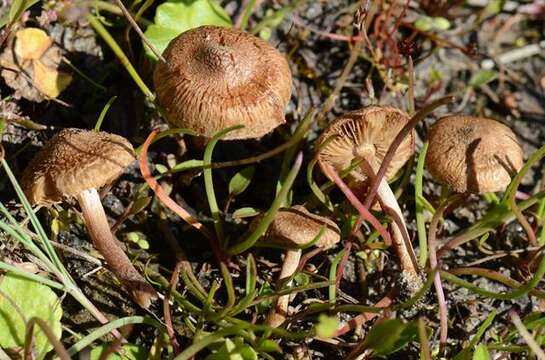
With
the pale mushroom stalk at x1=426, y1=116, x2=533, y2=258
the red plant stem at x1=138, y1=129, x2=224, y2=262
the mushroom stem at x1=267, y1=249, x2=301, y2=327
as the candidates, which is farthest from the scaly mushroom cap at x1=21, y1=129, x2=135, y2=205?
the pale mushroom stalk at x1=426, y1=116, x2=533, y2=258

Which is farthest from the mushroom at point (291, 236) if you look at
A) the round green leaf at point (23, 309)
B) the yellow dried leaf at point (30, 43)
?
the yellow dried leaf at point (30, 43)

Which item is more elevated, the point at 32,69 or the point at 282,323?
the point at 32,69

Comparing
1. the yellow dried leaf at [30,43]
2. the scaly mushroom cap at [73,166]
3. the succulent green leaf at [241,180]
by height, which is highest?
the yellow dried leaf at [30,43]

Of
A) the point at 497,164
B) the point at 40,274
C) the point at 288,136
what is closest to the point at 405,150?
the point at 497,164

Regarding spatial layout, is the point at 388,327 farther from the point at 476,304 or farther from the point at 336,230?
the point at 476,304

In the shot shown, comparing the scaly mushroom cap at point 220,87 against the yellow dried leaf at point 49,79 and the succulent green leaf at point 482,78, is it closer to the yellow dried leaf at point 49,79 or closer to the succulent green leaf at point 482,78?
the yellow dried leaf at point 49,79

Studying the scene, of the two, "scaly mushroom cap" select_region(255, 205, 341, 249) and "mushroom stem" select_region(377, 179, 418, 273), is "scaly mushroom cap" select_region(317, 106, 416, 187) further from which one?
"scaly mushroom cap" select_region(255, 205, 341, 249)
